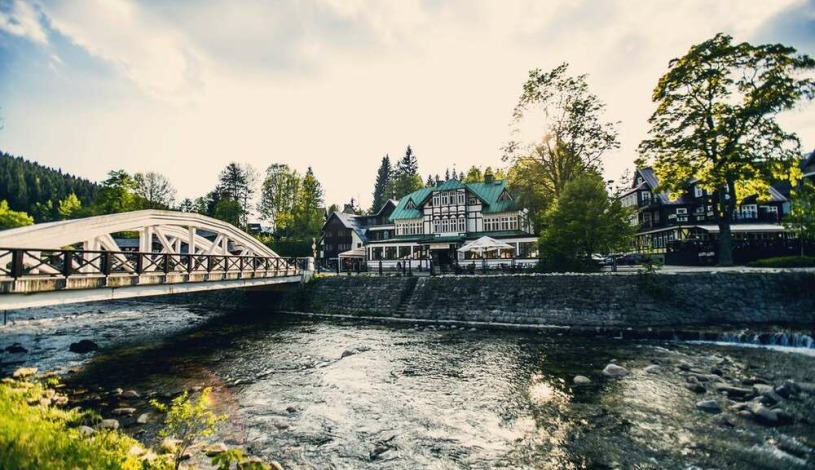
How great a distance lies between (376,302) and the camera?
25594 mm

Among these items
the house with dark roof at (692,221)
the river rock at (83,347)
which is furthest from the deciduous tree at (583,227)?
the river rock at (83,347)

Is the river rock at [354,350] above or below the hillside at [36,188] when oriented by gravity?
below

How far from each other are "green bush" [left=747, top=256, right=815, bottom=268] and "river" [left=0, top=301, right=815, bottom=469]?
13.4 meters

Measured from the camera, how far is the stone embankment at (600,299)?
57.3ft

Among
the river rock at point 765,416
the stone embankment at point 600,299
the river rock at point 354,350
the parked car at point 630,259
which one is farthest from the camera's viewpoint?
the parked car at point 630,259

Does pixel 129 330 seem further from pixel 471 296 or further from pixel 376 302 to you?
pixel 471 296

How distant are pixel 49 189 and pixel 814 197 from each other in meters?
150

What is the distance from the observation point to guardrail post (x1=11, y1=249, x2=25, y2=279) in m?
10.0

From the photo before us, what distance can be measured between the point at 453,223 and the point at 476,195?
4.24 metres

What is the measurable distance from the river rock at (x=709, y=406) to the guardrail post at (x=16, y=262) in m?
18.4

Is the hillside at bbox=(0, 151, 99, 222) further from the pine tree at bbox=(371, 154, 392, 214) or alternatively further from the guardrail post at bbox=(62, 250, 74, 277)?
the guardrail post at bbox=(62, 250, 74, 277)

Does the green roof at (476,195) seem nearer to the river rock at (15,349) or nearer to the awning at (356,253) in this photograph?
the awning at (356,253)

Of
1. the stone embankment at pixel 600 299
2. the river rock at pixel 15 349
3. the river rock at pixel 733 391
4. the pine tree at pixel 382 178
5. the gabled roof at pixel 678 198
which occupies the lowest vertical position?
the river rock at pixel 733 391

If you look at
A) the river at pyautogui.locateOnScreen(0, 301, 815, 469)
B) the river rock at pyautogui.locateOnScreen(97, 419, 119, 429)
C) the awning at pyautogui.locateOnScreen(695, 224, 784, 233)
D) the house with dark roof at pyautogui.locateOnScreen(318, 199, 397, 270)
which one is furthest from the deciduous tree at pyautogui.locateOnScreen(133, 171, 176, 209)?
the awning at pyautogui.locateOnScreen(695, 224, 784, 233)
